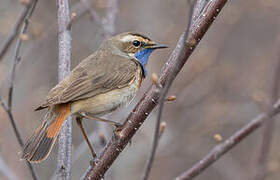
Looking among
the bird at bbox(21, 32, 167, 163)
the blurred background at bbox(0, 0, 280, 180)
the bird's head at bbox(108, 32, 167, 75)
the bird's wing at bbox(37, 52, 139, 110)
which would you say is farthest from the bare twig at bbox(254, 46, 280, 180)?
the blurred background at bbox(0, 0, 280, 180)

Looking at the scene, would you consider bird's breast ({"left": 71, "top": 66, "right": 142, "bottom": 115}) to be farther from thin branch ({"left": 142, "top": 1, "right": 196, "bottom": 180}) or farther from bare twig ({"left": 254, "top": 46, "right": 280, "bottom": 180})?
bare twig ({"left": 254, "top": 46, "right": 280, "bottom": 180})

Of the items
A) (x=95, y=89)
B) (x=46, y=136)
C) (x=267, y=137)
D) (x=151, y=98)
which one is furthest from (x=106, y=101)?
(x=267, y=137)

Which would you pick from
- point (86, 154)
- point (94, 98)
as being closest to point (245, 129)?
point (94, 98)

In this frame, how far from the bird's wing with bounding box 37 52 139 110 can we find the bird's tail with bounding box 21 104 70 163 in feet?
0.36

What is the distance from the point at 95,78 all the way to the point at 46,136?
33.0 inches

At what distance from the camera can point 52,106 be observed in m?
3.92

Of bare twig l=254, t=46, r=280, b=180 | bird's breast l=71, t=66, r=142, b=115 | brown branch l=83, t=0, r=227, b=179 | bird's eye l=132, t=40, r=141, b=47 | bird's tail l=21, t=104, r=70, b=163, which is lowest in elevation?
bird's breast l=71, t=66, r=142, b=115

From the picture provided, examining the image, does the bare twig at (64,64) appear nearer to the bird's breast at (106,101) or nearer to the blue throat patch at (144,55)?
the bird's breast at (106,101)

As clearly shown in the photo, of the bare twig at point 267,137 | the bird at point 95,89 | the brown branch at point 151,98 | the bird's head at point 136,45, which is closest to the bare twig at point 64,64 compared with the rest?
the bird at point 95,89

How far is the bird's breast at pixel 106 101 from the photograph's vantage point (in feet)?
13.3

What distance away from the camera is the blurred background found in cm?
611

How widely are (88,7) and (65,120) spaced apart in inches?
63.4

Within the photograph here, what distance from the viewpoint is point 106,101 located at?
4125mm

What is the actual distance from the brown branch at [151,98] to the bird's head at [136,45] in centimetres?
155
